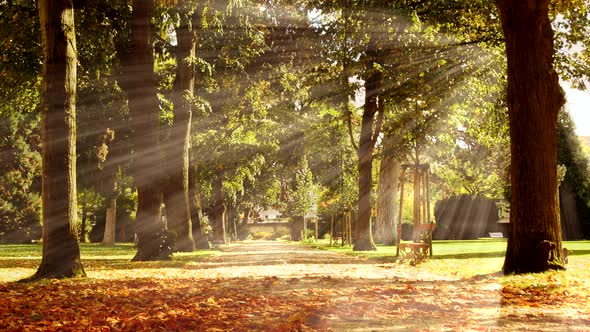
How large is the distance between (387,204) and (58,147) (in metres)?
26.3

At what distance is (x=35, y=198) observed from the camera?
47.7m

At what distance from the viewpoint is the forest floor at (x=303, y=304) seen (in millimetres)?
6293

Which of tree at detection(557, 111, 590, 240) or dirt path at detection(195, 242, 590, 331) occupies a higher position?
tree at detection(557, 111, 590, 240)

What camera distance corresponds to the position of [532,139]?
37.6 ft

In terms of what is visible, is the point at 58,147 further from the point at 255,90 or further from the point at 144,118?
the point at 255,90

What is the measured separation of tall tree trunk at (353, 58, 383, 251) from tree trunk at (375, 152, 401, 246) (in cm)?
847

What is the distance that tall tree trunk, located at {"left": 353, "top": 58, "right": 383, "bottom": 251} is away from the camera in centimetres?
2623

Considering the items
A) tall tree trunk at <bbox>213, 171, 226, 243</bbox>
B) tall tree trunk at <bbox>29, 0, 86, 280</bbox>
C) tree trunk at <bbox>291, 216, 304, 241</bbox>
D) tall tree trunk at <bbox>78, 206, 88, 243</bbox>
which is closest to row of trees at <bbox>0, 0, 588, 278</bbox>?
tall tree trunk at <bbox>29, 0, 86, 280</bbox>

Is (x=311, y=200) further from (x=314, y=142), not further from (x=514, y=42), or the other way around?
(x=514, y=42)

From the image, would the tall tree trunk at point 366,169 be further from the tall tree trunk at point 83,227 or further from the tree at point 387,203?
the tall tree trunk at point 83,227

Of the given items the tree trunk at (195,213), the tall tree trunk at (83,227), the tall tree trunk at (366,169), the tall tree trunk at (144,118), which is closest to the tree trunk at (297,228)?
the tall tree trunk at (83,227)

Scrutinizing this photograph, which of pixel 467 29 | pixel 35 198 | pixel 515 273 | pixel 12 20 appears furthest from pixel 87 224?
pixel 515 273

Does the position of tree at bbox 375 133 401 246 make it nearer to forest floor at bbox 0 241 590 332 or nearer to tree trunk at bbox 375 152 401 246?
tree trunk at bbox 375 152 401 246

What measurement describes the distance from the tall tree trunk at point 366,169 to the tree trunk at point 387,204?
27.8 ft
